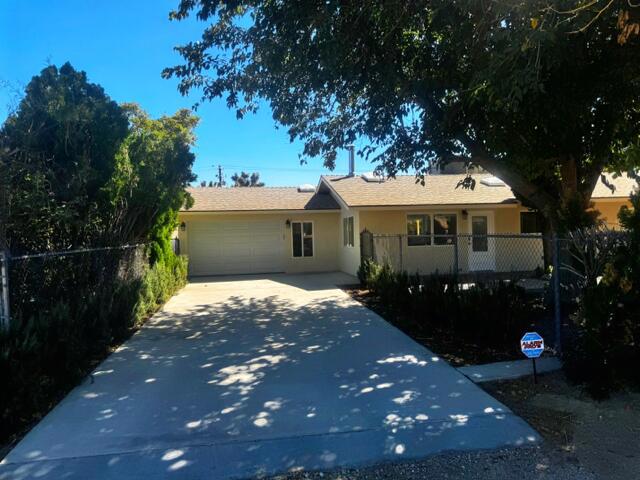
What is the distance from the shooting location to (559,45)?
598cm

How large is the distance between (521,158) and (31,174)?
7.68m

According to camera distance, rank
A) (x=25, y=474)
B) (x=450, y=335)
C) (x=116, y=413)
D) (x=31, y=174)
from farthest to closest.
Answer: (x=450, y=335) < (x=31, y=174) < (x=116, y=413) < (x=25, y=474)

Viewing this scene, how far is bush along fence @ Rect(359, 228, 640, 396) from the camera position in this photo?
4.76m

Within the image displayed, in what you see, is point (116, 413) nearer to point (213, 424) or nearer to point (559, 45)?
point (213, 424)

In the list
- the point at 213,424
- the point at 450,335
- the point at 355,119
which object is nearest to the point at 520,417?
the point at 213,424

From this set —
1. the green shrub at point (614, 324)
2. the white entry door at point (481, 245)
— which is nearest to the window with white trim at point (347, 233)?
the white entry door at point (481, 245)

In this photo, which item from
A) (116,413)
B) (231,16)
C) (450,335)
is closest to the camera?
(116,413)

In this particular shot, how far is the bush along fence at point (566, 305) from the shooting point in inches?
Result: 187

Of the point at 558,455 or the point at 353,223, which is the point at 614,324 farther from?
the point at 353,223

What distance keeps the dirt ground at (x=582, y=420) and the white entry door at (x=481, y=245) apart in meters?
12.6

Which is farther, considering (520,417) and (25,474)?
(520,417)

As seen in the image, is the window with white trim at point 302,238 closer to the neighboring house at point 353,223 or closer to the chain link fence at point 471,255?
the neighboring house at point 353,223

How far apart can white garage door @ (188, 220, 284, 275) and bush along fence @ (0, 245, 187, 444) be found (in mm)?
8311

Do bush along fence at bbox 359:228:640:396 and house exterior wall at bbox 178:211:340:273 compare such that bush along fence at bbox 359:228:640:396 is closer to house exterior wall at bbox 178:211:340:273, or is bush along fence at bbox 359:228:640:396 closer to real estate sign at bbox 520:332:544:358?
real estate sign at bbox 520:332:544:358
